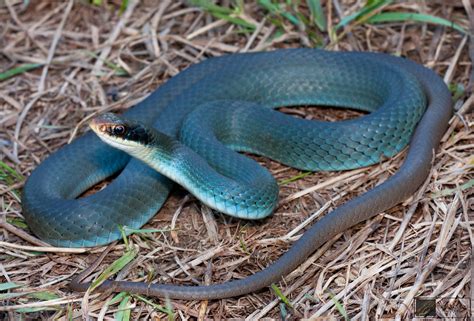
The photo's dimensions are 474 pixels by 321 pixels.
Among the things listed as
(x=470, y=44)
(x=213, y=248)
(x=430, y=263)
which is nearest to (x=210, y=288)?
(x=213, y=248)

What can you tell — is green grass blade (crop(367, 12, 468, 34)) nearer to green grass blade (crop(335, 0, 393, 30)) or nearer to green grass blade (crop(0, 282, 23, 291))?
green grass blade (crop(335, 0, 393, 30))

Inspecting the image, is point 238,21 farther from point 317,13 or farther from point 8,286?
point 8,286

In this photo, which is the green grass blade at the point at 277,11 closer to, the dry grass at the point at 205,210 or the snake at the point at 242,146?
the dry grass at the point at 205,210

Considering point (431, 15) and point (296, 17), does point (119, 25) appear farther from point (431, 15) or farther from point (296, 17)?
point (431, 15)

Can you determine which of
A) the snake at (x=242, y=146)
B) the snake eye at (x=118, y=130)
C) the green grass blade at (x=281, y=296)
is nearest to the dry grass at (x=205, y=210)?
the green grass blade at (x=281, y=296)

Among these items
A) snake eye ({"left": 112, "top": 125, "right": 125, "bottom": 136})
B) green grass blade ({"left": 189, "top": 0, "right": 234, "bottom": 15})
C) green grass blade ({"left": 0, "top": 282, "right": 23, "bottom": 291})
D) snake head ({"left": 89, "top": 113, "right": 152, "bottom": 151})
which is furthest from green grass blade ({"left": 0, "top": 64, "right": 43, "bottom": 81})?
green grass blade ({"left": 0, "top": 282, "right": 23, "bottom": 291})

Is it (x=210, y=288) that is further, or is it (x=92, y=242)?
(x=92, y=242)
